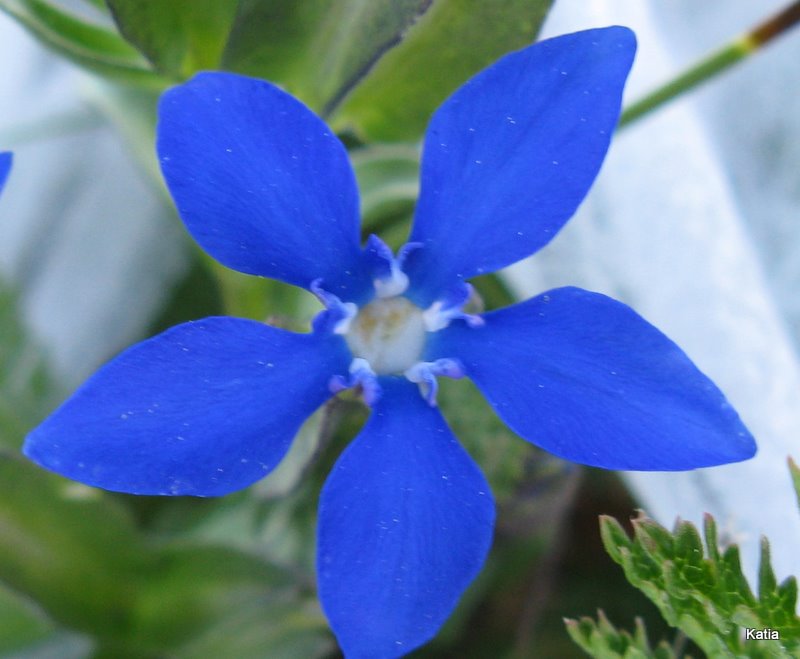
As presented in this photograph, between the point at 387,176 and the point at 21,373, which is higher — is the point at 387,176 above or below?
above

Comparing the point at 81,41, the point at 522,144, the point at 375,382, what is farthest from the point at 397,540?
the point at 81,41

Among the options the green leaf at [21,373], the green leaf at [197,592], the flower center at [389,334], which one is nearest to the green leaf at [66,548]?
the green leaf at [197,592]

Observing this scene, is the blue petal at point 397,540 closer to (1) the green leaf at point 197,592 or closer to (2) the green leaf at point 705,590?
(2) the green leaf at point 705,590

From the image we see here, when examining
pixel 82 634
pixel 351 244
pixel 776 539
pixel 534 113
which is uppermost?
pixel 534 113

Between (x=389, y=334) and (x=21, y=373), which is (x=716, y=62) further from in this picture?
(x=21, y=373)

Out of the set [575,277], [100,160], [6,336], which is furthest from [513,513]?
[100,160]

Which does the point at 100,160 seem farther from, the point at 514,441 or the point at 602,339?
the point at 602,339
